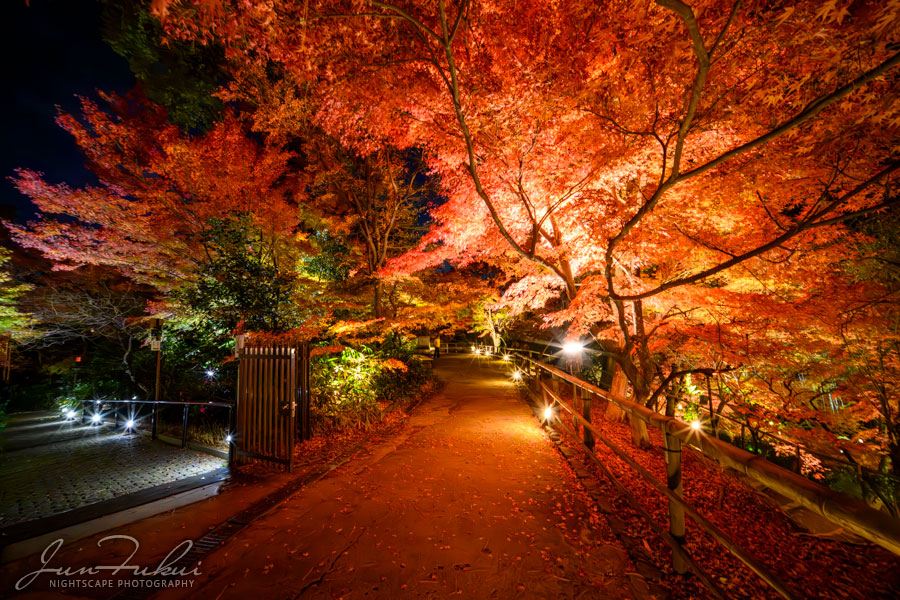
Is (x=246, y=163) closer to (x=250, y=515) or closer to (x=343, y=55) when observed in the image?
(x=343, y=55)

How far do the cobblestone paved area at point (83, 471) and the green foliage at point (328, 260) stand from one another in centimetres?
562

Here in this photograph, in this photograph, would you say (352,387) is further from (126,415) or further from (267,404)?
(126,415)

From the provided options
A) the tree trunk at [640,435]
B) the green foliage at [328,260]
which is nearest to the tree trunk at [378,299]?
the green foliage at [328,260]

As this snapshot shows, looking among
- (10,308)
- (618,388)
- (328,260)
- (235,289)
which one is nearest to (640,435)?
(618,388)

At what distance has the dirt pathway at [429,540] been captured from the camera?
252 cm

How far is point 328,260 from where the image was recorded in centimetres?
1080

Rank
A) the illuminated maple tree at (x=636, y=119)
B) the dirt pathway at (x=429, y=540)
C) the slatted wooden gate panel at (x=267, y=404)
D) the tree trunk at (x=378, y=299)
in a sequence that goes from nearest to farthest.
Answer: the dirt pathway at (x=429, y=540), the illuminated maple tree at (x=636, y=119), the slatted wooden gate panel at (x=267, y=404), the tree trunk at (x=378, y=299)

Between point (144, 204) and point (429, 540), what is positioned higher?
point (144, 204)

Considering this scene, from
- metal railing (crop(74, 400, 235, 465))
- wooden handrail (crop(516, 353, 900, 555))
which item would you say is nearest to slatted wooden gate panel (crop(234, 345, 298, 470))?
metal railing (crop(74, 400, 235, 465))

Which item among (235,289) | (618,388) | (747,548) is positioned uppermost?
(235,289)

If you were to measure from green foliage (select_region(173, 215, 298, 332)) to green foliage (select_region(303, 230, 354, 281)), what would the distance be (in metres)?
3.03

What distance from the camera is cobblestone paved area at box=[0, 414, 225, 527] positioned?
451 centimetres

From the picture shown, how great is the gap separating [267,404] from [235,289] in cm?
305

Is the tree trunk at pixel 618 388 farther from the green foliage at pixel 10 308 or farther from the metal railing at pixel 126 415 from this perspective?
the green foliage at pixel 10 308
